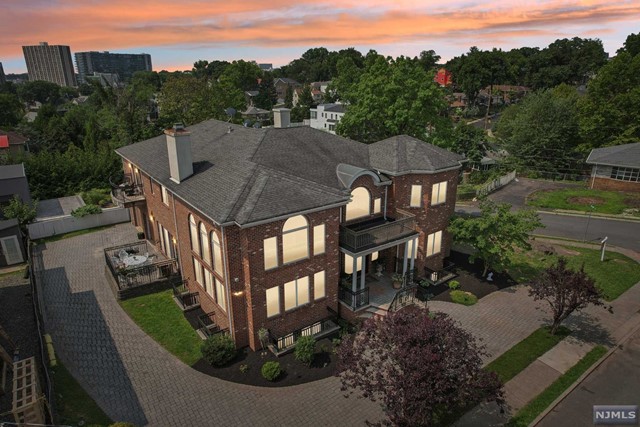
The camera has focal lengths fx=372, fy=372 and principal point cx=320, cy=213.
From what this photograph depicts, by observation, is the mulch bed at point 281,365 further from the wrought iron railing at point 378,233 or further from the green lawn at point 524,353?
the green lawn at point 524,353

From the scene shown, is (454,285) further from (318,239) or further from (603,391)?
(318,239)

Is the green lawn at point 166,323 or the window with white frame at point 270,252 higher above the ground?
the window with white frame at point 270,252

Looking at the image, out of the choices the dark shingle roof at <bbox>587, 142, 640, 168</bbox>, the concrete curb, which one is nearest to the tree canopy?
the concrete curb

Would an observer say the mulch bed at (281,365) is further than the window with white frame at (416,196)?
No

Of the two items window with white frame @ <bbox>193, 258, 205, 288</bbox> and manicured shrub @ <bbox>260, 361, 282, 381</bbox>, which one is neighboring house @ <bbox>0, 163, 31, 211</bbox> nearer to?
window with white frame @ <bbox>193, 258, 205, 288</bbox>

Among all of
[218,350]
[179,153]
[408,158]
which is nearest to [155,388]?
[218,350]

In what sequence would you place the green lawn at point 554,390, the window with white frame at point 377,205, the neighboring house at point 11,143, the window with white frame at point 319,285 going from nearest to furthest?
the green lawn at point 554,390 < the window with white frame at point 319,285 < the window with white frame at point 377,205 < the neighboring house at point 11,143

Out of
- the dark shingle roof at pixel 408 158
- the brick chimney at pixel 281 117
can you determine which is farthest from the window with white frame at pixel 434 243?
the brick chimney at pixel 281 117

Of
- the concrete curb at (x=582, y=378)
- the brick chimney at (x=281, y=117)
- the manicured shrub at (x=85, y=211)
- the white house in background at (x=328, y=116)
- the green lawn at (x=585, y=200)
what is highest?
the brick chimney at (x=281, y=117)

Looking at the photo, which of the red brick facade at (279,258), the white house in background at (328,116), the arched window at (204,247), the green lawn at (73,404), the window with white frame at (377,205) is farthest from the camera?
the white house in background at (328,116)
